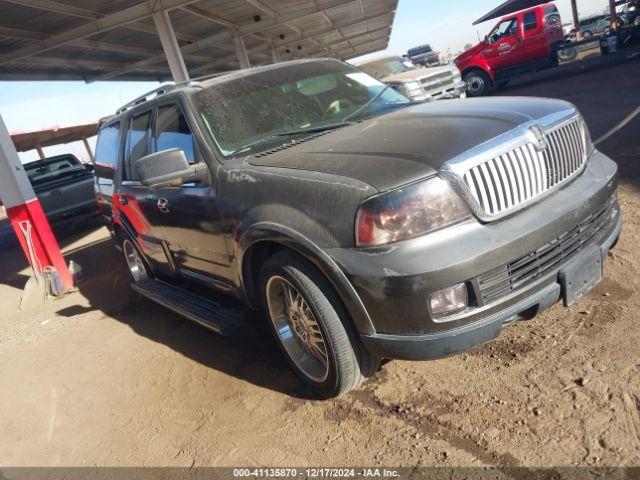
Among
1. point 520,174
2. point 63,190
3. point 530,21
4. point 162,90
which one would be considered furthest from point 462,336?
point 530,21

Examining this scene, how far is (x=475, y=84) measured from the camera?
53.4 feet

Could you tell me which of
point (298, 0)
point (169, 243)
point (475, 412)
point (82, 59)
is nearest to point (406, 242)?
point (475, 412)

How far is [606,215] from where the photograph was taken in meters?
2.68

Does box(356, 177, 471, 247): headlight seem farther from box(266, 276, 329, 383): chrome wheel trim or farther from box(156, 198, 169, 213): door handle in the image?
A: box(156, 198, 169, 213): door handle

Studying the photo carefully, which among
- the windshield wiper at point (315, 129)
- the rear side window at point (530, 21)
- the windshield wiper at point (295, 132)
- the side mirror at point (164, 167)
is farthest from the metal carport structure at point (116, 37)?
the rear side window at point (530, 21)

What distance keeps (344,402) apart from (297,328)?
0.50m

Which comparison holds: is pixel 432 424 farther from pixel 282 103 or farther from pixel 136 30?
pixel 136 30

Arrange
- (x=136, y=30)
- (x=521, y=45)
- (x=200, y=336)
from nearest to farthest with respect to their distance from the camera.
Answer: (x=200, y=336), (x=136, y=30), (x=521, y=45)

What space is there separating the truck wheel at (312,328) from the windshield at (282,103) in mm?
953

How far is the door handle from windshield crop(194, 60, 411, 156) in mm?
777

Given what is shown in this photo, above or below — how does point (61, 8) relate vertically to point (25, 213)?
above

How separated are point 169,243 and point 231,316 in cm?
97

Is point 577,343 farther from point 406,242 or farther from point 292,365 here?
point 292,365

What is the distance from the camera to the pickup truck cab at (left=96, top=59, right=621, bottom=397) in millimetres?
2143
